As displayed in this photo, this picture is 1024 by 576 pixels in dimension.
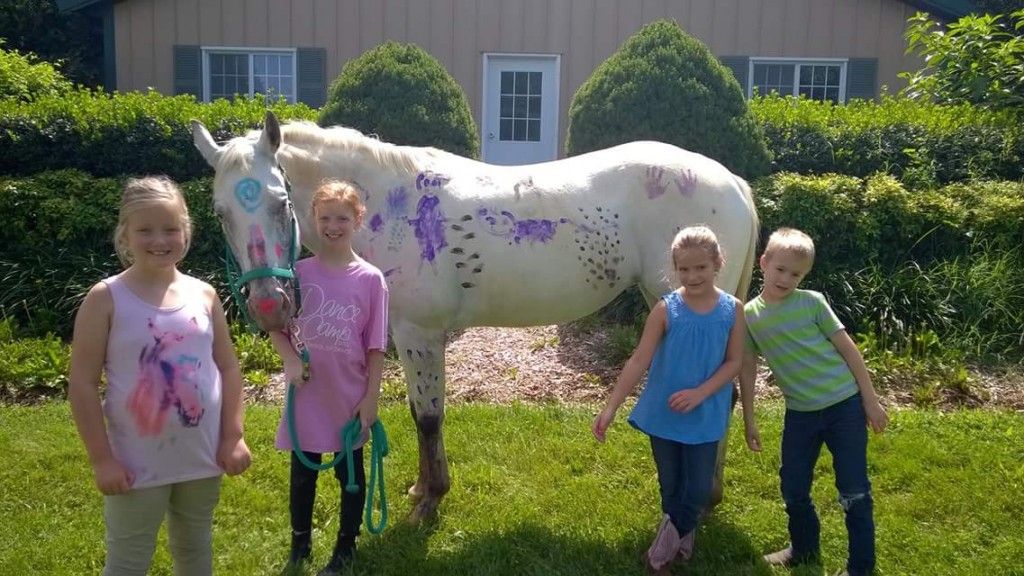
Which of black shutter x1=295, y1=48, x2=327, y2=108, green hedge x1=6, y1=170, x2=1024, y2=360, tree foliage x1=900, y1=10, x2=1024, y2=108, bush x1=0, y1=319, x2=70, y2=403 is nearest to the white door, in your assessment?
black shutter x1=295, y1=48, x2=327, y2=108

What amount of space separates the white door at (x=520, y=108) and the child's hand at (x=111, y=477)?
9.36 meters

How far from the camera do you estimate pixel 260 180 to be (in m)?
2.57

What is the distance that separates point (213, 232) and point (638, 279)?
4394 mm

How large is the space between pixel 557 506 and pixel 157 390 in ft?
6.85

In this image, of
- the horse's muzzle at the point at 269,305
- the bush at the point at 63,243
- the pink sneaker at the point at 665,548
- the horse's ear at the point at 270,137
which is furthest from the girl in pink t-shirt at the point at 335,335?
the bush at the point at 63,243

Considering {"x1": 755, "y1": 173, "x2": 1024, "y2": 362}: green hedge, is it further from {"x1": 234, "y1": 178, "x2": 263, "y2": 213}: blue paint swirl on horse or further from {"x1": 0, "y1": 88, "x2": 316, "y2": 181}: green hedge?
{"x1": 0, "y1": 88, "x2": 316, "y2": 181}: green hedge

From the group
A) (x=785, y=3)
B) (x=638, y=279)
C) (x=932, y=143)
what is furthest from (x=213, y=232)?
(x=785, y=3)

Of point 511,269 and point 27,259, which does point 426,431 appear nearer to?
point 511,269

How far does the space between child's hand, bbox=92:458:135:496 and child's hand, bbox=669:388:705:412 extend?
1779 mm

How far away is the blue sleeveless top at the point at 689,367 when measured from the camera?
8.57ft

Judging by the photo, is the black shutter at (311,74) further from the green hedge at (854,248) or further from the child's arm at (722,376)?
the child's arm at (722,376)

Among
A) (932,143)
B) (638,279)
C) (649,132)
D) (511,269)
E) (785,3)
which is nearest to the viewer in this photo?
(511,269)

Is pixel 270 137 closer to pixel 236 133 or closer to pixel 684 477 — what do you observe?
pixel 684 477

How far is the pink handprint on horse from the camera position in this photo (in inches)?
79.7
